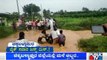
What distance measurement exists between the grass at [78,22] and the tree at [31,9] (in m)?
0.18

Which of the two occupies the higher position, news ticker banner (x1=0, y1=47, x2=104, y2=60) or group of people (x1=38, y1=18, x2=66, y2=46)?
group of people (x1=38, y1=18, x2=66, y2=46)

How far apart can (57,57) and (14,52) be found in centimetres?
31

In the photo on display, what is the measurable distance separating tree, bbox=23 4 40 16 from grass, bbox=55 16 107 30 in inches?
7.2

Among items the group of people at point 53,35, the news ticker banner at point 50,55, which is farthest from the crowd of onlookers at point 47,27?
the news ticker banner at point 50,55

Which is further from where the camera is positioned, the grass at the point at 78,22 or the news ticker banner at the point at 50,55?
the grass at the point at 78,22

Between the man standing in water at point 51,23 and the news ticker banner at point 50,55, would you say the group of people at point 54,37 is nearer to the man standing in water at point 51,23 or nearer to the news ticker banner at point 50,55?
the man standing in water at point 51,23

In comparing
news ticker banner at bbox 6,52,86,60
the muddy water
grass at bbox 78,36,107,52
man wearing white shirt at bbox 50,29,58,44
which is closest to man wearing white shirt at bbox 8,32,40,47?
the muddy water

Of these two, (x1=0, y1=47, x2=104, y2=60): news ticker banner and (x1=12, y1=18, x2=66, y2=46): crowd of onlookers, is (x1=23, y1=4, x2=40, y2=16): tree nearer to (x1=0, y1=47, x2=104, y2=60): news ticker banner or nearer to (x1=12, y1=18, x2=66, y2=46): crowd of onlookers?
(x1=12, y1=18, x2=66, y2=46): crowd of onlookers

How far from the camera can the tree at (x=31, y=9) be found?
294 centimetres

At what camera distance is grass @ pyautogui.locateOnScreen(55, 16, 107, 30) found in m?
2.95

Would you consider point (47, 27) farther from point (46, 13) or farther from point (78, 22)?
point (78, 22)

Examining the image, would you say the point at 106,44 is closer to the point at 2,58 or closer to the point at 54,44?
the point at 54,44

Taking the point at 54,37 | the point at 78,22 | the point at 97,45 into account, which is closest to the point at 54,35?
the point at 54,37

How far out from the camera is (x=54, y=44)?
3018 mm
